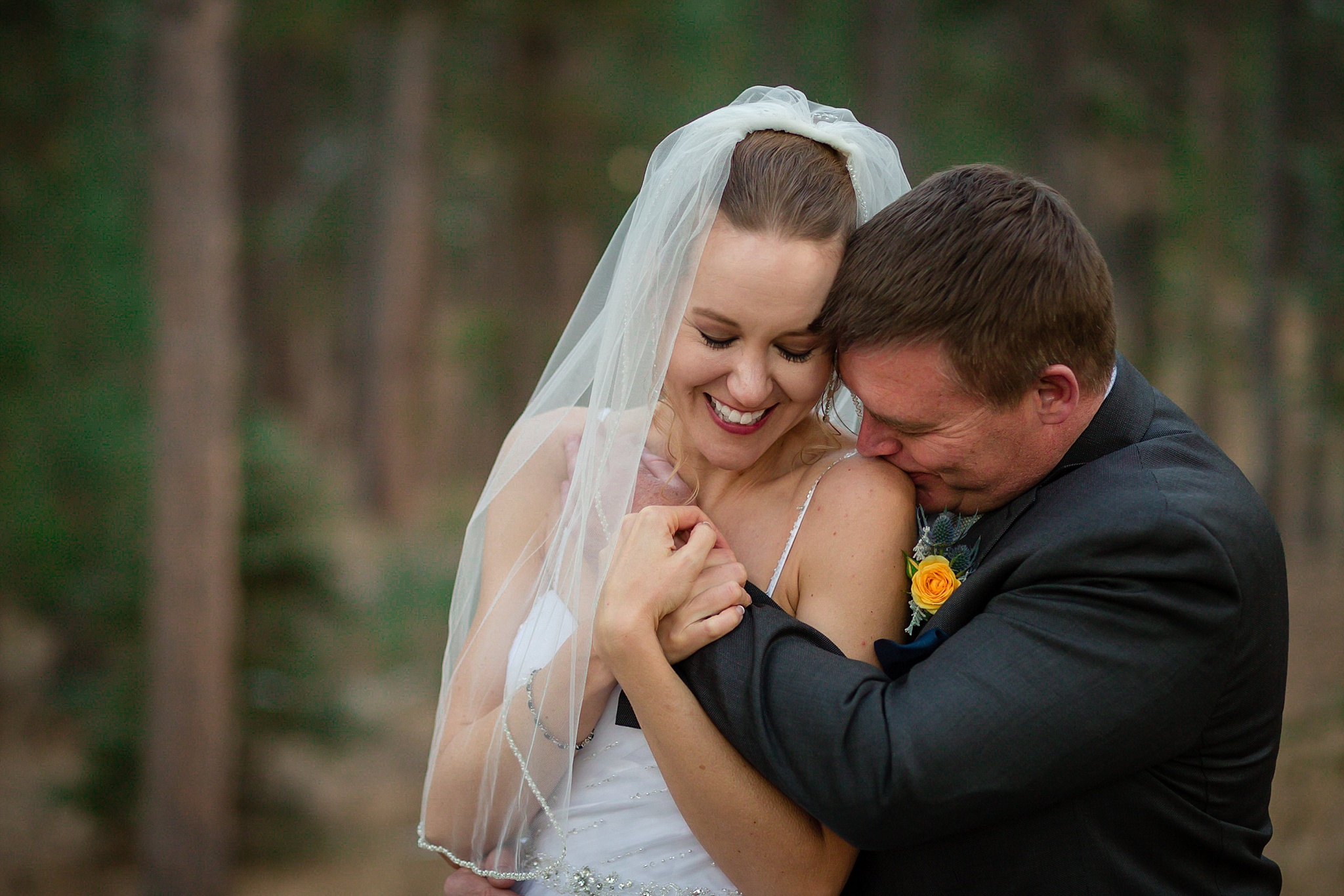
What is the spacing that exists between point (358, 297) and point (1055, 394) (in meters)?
17.4

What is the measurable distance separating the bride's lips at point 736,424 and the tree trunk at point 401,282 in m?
15.5

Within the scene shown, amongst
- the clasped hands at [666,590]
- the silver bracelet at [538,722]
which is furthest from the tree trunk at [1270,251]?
the silver bracelet at [538,722]

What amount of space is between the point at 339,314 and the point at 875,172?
68.7ft

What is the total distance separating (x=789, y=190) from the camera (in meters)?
2.28

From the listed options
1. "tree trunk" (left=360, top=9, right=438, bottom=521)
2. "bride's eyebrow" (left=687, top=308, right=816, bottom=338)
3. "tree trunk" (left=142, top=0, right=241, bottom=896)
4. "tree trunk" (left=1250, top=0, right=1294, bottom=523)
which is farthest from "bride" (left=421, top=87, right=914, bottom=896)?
"tree trunk" (left=360, top=9, right=438, bottom=521)

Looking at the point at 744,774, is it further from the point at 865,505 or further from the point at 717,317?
the point at 717,317

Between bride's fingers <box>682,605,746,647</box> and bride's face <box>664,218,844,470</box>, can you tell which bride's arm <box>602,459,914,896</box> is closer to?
bride's fingers <box>682,605,746,647</box>

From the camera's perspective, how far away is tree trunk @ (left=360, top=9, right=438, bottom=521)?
1681 centimetres

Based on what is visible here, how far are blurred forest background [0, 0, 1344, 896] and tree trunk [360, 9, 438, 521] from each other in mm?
63

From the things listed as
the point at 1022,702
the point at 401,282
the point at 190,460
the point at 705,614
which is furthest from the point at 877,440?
the point at 401,282

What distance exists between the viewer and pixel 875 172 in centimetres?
246

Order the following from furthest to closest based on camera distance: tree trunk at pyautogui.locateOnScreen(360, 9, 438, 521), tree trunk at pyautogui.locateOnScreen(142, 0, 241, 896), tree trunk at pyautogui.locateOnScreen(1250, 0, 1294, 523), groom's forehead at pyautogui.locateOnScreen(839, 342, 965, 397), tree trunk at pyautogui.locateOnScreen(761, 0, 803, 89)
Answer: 1. tree trunk at pyautogui.locateOnScreen(360, 9, 438, 521)
2. tree trunk at pyautogui.locateOnScreen(761, 0, 803, 89)
3. tree trunk at pyautogui.locateOnScreen(1250, 0, 1294, 523)
4. tree trunk at pyautogui.locateOnScreen(142, 0, 241, 896)
5. groom's forehead at pyautogui.locateOnScreen(839, 342, 965, 397)

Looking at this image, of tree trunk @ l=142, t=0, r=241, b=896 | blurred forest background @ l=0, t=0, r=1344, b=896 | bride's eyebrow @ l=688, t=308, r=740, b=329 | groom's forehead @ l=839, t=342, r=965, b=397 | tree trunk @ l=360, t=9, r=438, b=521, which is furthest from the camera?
tree trunk @ l=360, t=9, r=438, b=521

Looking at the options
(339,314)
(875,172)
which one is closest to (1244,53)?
(875,172)
